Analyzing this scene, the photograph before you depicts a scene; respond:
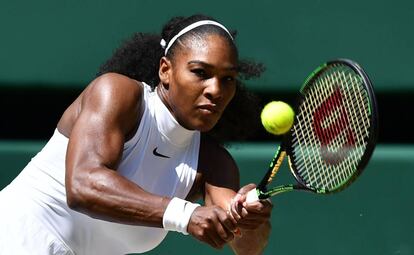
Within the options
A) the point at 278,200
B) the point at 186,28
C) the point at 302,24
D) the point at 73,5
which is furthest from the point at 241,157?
the point at 186,28

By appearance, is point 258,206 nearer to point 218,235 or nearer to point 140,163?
point 218,235

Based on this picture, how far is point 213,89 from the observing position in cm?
254

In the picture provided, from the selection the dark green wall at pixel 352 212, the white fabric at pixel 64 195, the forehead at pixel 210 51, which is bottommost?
the dark green wall at pixel 352 212

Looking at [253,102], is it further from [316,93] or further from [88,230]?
[88,230]

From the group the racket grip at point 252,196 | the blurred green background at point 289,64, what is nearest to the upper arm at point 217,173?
the racket grip at point 252,196

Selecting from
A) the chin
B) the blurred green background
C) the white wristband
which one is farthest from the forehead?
the blurred green background

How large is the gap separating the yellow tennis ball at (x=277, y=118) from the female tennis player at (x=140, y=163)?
0.12 metres

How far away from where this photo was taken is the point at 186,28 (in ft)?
8.82

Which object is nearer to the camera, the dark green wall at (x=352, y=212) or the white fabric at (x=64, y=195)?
the white fabric at (x=64, y=195)

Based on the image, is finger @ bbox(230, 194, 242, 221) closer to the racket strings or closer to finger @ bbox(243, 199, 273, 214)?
finger @ bbox(243, 199, 273, 214)

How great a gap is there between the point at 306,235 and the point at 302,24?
0.67 m

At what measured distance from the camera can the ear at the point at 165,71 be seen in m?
2.69

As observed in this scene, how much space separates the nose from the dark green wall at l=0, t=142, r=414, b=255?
1.02m

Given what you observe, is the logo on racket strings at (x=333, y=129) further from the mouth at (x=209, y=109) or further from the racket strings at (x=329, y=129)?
the mouth at (x=209, y=109)
